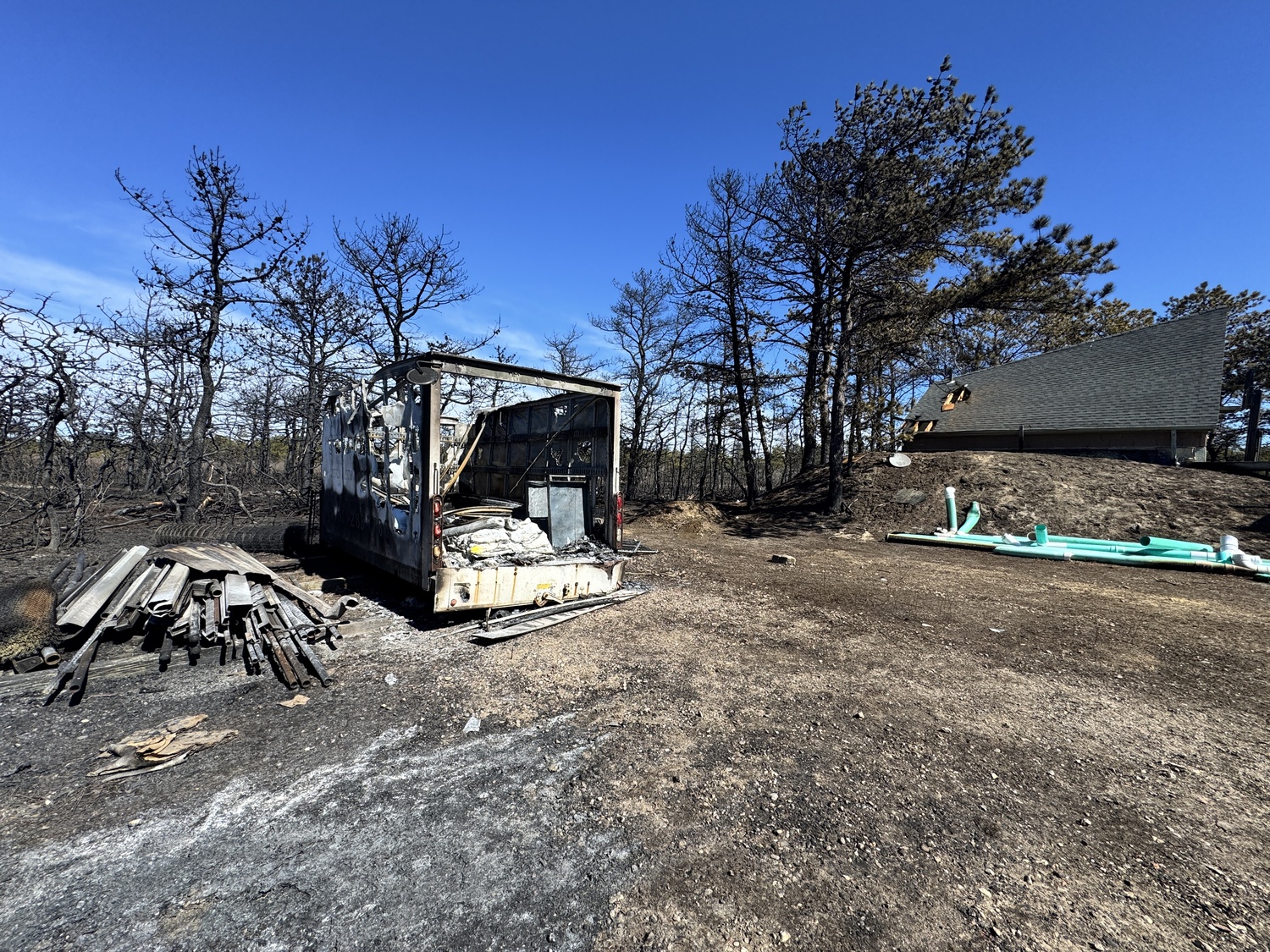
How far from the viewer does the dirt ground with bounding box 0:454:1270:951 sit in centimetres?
198

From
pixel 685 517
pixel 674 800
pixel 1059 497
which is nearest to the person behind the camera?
pixel 674 800

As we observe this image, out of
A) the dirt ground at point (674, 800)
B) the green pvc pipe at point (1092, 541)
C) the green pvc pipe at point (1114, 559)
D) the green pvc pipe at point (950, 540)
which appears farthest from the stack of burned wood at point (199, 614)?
the green pvc pipe at point (1092, 541)

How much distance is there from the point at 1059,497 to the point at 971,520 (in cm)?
246

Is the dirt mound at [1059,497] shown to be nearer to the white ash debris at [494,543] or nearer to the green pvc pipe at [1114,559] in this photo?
the green pvc pipe at [1114,559]

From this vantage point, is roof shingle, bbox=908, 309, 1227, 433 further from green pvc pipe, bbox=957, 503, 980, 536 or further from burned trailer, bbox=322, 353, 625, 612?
burned trailer, bbox=322, 353, 625, 612

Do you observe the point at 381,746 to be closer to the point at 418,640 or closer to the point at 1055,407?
the point at 418,640

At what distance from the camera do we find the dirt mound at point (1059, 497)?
37.4 ft

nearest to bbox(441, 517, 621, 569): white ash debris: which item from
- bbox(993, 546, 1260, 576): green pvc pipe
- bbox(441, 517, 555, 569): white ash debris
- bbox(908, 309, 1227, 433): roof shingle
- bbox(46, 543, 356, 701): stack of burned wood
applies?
bbox(441, 517, 555, 569): white ash debris

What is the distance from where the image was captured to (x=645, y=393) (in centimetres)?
2073

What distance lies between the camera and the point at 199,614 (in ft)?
15.5

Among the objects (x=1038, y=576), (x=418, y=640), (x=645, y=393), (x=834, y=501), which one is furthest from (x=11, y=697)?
(x=645, y=393)

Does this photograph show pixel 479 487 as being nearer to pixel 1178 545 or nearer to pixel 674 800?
pixel 674 800

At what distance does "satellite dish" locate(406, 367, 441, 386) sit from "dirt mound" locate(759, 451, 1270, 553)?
442 inches

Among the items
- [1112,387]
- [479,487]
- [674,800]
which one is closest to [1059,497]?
[1112,387]
